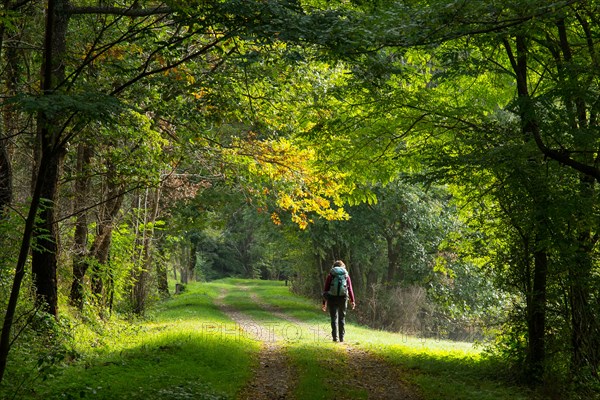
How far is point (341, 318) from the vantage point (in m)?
14.9

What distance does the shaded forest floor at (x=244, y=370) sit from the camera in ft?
27.0

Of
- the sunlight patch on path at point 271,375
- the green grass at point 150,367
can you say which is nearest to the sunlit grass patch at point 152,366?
the green grass at point 150,367

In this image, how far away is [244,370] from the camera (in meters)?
10.7

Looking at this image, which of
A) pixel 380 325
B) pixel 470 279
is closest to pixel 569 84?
pixel 470 279

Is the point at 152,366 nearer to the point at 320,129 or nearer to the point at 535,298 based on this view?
the point at 320,129

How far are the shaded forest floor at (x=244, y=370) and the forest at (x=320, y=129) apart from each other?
62 cm

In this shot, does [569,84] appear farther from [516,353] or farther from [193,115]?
[193,115]

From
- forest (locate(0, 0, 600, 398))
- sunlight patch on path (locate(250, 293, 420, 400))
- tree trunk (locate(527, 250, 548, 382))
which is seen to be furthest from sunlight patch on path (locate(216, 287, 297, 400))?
tree trunk (locate(527, 250, 548, 382))

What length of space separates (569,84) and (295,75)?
6.52 metres

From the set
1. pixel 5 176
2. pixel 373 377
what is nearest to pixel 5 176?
pixel 5 176

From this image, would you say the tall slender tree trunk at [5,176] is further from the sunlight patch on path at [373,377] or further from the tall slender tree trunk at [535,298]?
the tall slender tree trunk at [535,298]

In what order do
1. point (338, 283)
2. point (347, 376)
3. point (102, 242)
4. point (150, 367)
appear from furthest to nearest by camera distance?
point (102, 242), point (338, 283), point (347, 376), point (150, 367)

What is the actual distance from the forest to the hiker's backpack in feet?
6.76

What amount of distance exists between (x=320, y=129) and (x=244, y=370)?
16.6 ft
